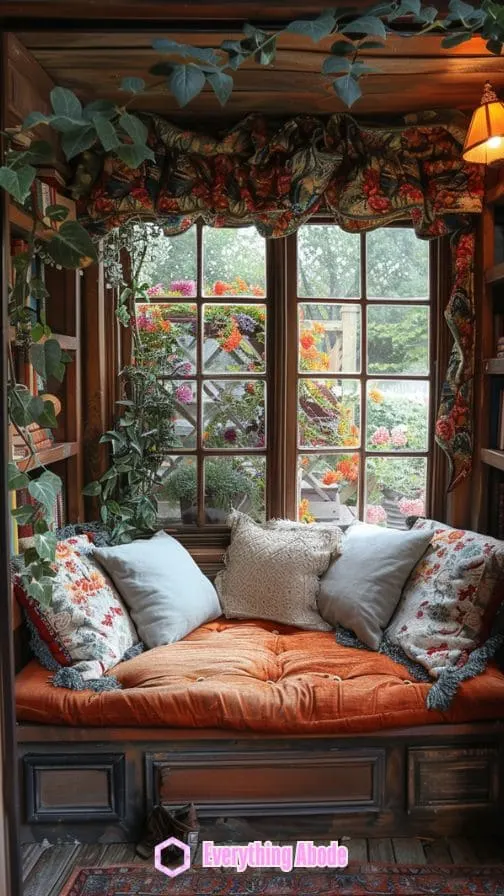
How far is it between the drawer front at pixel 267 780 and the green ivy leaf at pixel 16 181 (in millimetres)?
1732

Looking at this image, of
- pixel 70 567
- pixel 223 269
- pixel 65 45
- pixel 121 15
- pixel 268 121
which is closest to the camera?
pixel 121 15

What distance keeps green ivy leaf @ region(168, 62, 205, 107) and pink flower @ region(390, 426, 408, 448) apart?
1990 mm

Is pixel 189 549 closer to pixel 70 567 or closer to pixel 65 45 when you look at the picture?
pixel 70 567

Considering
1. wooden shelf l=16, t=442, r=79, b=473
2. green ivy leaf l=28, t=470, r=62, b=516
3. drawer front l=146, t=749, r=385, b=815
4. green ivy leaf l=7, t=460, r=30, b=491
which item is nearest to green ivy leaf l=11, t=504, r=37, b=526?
green ivy leaf l=28, t=470, r=62, b=516

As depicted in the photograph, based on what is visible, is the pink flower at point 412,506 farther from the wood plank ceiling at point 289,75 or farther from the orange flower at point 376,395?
the wood plank ceiling at point 289,75

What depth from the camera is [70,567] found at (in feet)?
9.19

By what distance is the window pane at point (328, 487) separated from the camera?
3422 millimetres

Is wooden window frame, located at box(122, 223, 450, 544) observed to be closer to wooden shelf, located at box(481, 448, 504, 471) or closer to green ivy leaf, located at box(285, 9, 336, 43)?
wooden shelf, located at box(481, 448, 504, 471)

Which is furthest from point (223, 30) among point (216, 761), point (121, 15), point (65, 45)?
point (216, 761)

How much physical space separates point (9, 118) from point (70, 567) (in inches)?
60.1

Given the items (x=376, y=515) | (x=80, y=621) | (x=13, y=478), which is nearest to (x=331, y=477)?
(x=376, y=515)

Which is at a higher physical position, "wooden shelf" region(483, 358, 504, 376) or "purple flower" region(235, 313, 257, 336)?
"purple flower" region(235, 313, 257, 336)

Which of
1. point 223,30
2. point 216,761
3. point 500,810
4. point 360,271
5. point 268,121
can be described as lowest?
point 500,810

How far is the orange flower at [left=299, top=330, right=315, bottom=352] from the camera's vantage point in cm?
338
